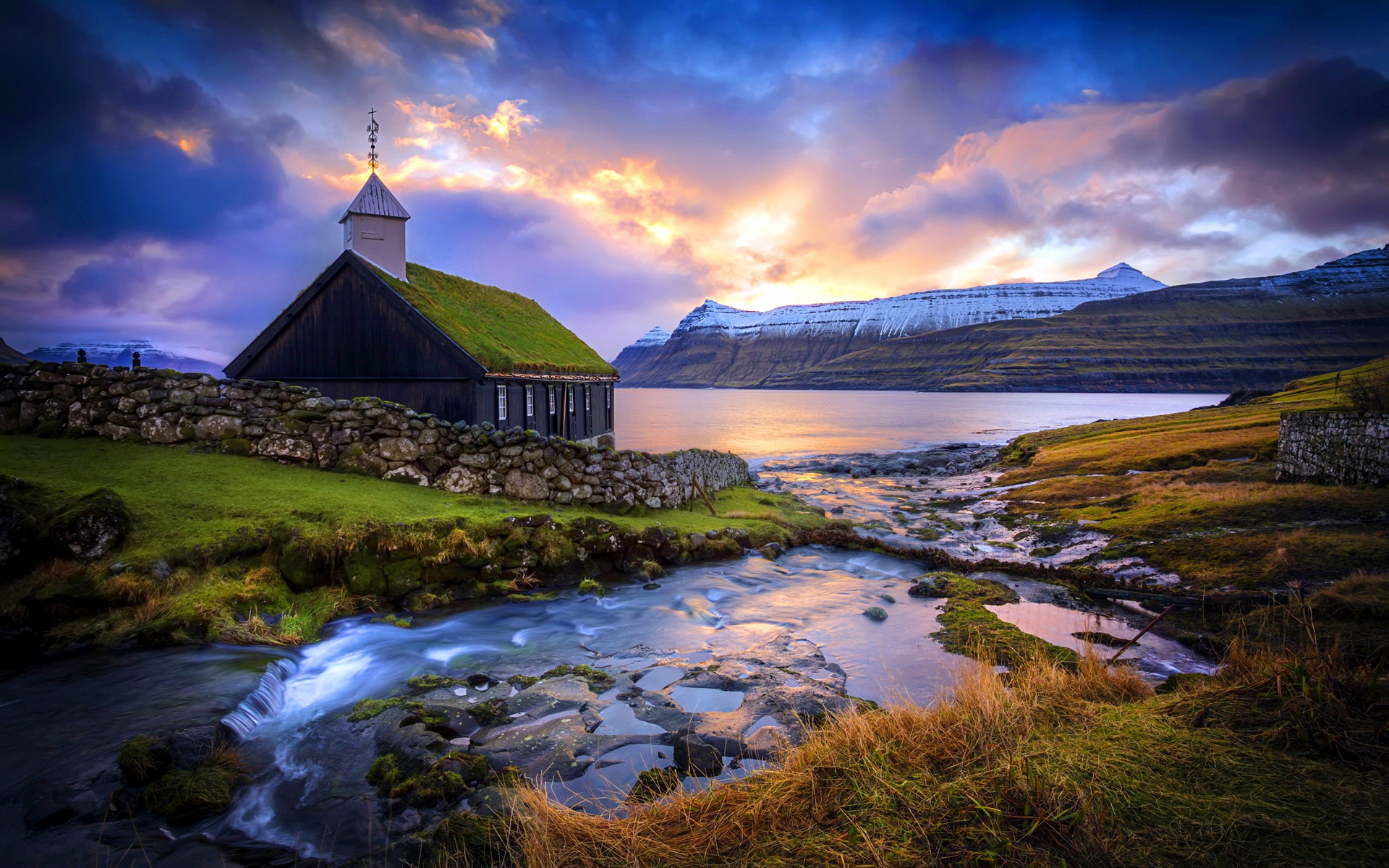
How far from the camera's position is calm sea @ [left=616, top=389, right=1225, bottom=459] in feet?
205

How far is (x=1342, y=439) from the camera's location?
16.8m

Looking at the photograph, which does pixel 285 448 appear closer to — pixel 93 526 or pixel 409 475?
pixel 409 475

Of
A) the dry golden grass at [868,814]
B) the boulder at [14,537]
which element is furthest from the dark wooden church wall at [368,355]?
the dry golden grass at [868,814]

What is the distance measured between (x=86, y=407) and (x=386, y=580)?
30.0ft

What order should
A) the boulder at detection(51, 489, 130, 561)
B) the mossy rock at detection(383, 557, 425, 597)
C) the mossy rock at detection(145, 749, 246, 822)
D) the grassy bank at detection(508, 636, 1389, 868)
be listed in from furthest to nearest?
the mossy rock at detection(383, 557, 425, 597)
the boulder at detection(51, 489, 130, 561)
the mossy rock at detection(145, 749, 246, 822)
the grassy bank at detection(508, 636, 1389, 868)

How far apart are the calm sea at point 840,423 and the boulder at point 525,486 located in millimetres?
38348

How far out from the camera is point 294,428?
14.4 m

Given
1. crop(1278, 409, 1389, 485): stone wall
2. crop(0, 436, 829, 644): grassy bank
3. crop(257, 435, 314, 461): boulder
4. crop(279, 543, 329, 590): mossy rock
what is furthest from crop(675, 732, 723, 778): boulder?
crop(1278, 409, 1389, 485): stone wall

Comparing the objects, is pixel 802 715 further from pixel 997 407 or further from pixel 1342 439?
pixel 997 407

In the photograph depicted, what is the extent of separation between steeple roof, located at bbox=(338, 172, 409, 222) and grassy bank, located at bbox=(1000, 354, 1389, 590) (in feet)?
89.0

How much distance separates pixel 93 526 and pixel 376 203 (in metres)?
19.6

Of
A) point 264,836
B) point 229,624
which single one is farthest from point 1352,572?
point 229,624

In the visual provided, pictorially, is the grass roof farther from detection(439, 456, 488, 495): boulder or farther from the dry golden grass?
the dry golden grass

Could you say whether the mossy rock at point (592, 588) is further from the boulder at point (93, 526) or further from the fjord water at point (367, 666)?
the boulder at point (93, 526)
